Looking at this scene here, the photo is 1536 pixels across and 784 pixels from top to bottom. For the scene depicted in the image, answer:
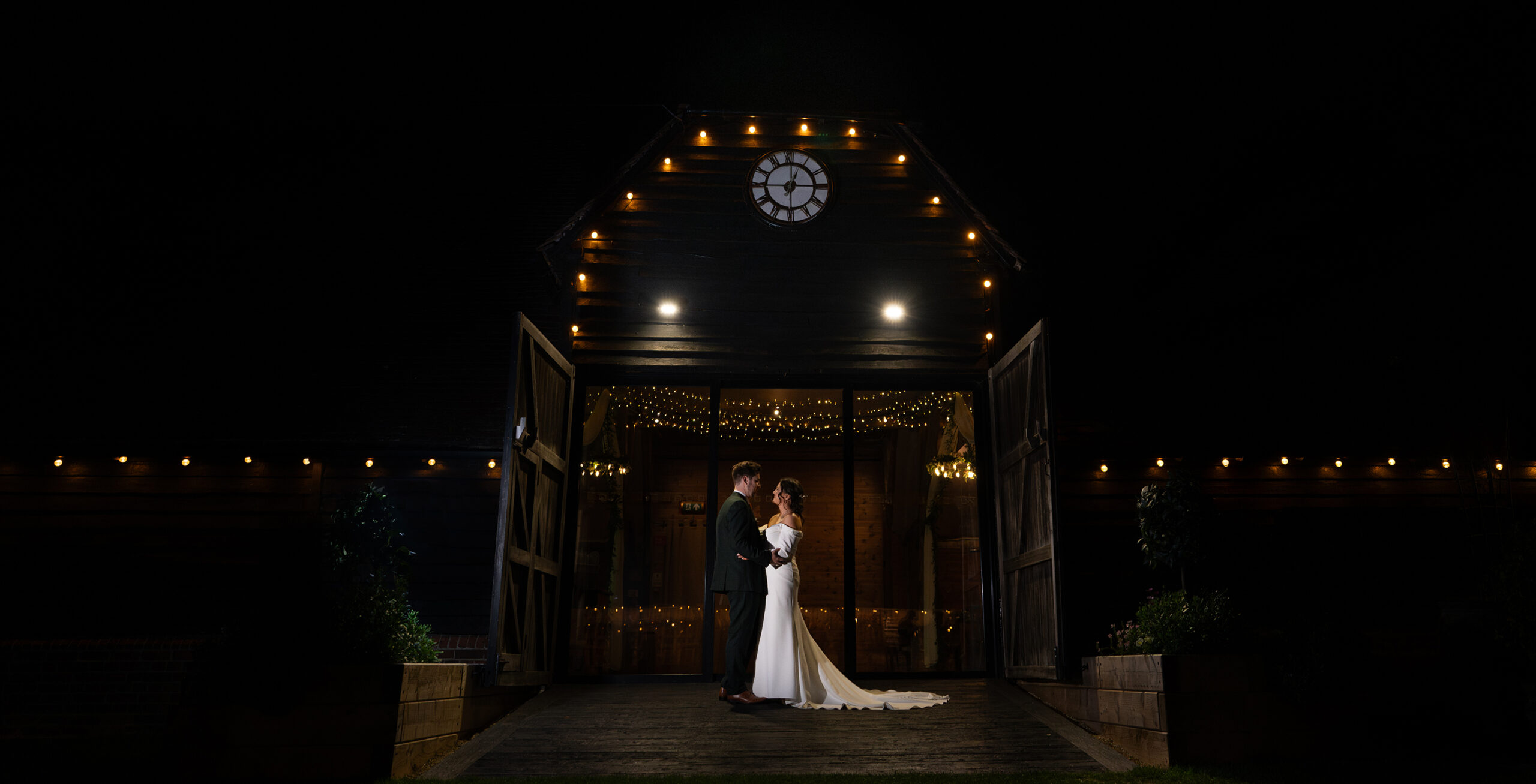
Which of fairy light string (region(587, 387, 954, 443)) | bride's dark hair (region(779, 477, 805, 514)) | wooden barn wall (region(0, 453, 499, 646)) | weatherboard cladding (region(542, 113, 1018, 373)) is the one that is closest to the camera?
bride's dark hair (region(779, 477, 805, 514))

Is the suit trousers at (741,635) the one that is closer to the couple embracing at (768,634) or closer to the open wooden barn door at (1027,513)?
the couple embracing at (768,634)

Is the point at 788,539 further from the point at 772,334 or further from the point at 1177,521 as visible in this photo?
the point at 1177,521

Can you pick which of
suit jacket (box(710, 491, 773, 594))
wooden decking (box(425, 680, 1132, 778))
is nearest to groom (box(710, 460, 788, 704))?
suit jacket (box(710, 491, 773, 594))

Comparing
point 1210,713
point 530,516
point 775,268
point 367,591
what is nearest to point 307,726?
point 367,591

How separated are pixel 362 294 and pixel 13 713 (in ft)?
17.8

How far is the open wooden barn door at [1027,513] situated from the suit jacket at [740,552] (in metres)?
2.20

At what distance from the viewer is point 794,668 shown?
7.32 m

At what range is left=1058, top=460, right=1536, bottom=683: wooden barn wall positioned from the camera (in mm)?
9570

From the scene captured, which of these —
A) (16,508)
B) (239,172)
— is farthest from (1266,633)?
(239,172)

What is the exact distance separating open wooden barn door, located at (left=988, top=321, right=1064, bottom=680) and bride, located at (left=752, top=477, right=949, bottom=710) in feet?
3.09

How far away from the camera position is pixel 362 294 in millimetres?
11641

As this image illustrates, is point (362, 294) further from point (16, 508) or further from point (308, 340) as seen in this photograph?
point (16, 508)

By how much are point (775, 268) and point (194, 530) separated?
6803 millimetres

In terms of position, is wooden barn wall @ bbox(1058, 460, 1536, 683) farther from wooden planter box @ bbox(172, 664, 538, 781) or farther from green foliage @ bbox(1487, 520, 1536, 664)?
wooden planter box @ bbox(172, 664, 538, 781)
